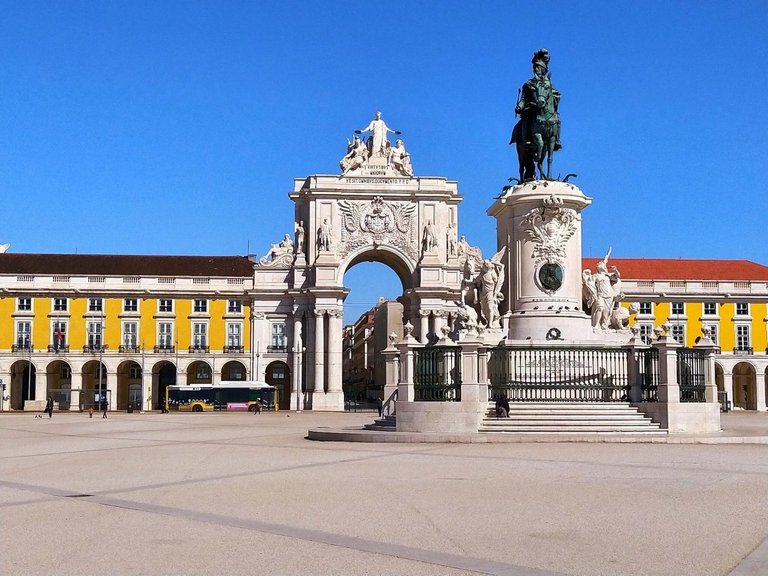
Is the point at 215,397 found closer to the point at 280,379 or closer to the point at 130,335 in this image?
the point at 280,379

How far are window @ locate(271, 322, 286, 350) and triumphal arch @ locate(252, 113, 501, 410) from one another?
63cm

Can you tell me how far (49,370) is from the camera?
264 feet

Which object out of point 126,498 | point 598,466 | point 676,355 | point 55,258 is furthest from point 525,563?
point 55,258

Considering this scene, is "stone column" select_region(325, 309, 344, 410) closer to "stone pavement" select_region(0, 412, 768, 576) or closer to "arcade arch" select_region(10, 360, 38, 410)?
"arcade arch" select_region(10, 360, 38, 410)

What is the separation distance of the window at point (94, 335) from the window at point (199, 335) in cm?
724

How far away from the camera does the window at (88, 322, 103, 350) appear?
8038 centimetres

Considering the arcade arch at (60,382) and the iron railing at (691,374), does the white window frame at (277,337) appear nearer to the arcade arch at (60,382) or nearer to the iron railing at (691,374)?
the arcade arch at (60,382)

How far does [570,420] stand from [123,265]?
6895 centimetres

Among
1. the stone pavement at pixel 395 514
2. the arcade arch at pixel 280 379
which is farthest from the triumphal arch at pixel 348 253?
the stone pavement at pixel 395 514

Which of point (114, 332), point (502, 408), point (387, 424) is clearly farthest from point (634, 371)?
point (114, 332)

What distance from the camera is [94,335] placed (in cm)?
8069

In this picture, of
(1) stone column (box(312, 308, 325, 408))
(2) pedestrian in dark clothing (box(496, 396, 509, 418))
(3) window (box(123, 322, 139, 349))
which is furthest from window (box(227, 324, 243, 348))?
(2) pedestrian in dark clothing (box(496, 396, 509, 418))

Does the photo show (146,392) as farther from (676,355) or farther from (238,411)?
(676,355)

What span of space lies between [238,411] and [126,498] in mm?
58253
